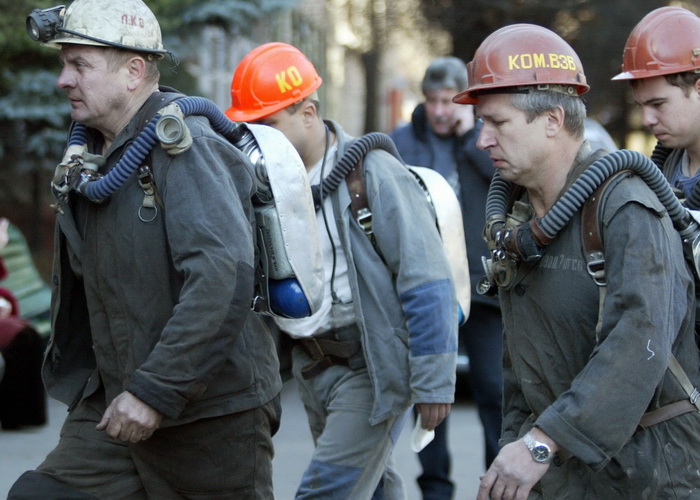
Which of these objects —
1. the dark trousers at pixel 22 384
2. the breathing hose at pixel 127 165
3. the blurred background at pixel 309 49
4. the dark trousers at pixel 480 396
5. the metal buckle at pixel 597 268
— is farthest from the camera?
the blurred background at pixel 309 49

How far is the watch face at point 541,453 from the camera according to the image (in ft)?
9.04

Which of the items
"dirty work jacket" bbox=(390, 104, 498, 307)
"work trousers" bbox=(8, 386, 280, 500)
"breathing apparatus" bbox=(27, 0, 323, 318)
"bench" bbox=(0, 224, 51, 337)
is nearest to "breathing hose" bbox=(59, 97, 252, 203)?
"breathing apparatus" bbox=(27, 0, 323, 318)

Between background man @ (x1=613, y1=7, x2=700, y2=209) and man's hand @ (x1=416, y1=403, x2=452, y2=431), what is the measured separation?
119 centimetres

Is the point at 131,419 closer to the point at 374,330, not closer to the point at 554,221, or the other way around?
the point at 554,221

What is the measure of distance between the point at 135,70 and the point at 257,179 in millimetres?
493

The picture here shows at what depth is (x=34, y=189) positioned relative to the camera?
1321 cm

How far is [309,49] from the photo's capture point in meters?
21.7

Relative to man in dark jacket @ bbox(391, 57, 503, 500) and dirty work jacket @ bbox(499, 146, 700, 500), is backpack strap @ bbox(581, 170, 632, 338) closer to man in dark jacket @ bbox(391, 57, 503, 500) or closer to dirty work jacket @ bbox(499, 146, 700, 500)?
dirty work jacket @ bbox(499, 146, 700, 500)

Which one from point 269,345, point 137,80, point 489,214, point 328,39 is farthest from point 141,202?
point 328,39

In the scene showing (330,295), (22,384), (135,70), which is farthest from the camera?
(22,384)

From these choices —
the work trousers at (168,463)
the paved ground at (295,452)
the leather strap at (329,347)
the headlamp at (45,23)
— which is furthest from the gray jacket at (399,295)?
the paved ground at (295,452)

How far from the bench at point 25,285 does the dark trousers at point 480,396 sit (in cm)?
451

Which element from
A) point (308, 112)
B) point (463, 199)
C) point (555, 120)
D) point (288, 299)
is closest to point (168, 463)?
point (288, 299)

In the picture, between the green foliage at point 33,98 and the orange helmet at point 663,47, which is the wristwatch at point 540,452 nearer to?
the orange helmet at point 663,47
